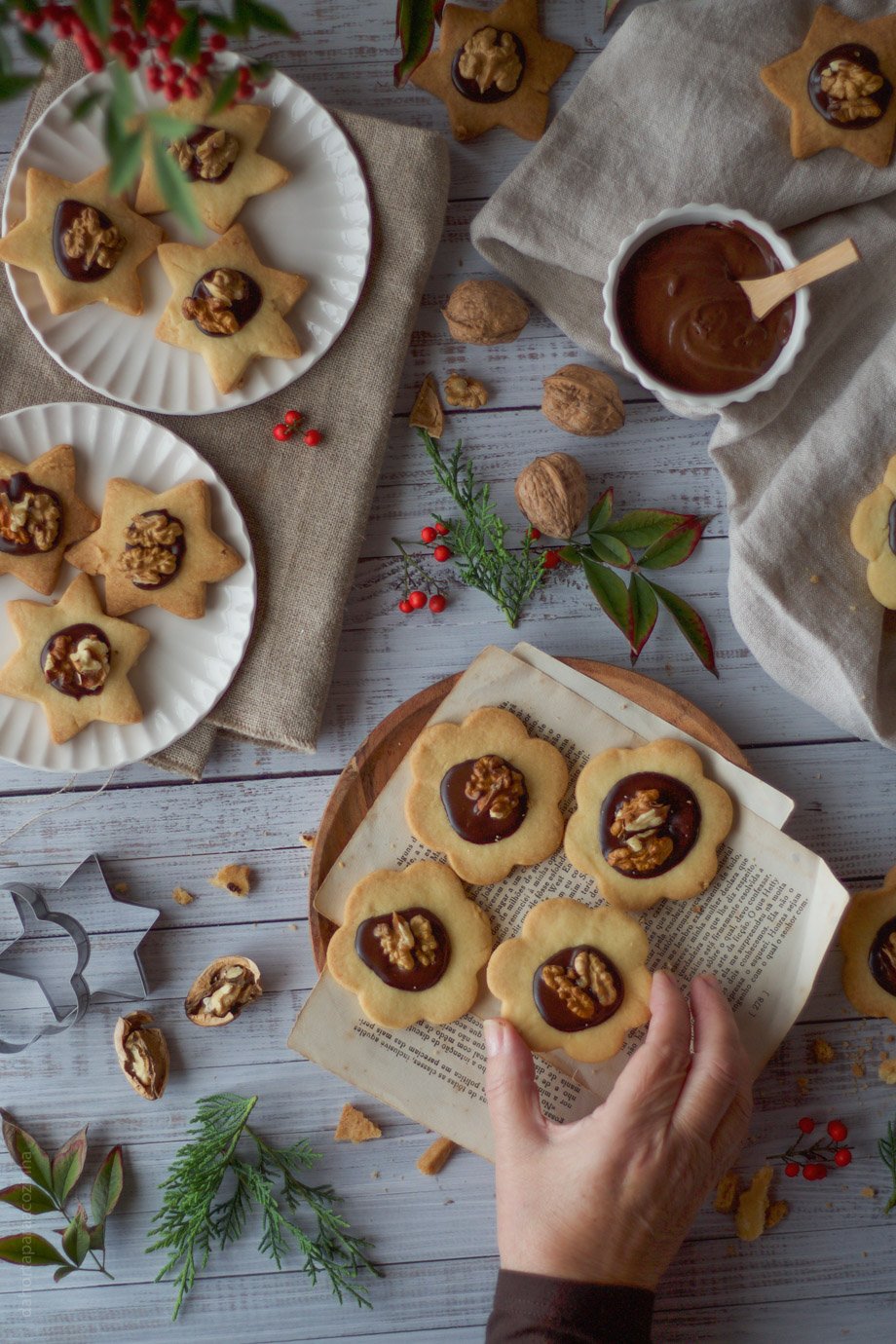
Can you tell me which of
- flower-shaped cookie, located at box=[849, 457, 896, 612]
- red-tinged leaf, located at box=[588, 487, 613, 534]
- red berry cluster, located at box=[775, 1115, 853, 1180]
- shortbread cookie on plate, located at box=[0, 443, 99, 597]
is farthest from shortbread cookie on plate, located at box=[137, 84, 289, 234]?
red berry cluster, located at box=[775, 1115, 853, 1180]

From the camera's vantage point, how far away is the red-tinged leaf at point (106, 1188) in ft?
5.54

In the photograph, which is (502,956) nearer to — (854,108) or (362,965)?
(362,965)

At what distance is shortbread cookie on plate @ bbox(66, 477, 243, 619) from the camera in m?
1.58

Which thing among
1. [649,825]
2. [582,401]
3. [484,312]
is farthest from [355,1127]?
[484,312]

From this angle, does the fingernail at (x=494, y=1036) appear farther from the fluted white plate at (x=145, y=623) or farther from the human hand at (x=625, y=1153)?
the fluted white plate at (x=145, y=623)

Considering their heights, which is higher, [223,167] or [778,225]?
[778,225]

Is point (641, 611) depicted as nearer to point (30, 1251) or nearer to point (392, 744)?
point (392, 744)

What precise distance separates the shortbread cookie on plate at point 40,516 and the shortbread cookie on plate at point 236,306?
0.26m

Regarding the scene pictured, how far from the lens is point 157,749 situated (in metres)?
1.62

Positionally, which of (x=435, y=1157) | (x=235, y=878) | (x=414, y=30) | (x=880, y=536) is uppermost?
(x=414, y=30)

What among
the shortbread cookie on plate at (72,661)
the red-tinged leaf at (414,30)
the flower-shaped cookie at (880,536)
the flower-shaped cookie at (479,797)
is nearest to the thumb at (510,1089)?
the flower-shaped cookie at (479,797)

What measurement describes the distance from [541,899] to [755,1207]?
2.02 feet

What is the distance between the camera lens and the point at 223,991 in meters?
1.66

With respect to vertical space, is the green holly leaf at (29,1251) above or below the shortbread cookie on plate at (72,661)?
below
